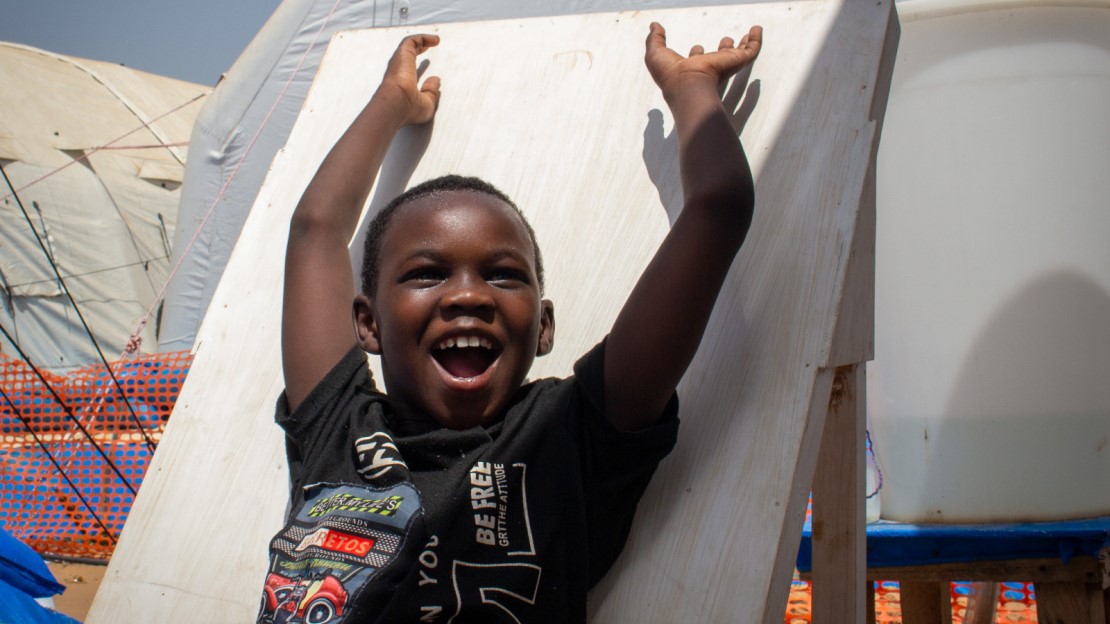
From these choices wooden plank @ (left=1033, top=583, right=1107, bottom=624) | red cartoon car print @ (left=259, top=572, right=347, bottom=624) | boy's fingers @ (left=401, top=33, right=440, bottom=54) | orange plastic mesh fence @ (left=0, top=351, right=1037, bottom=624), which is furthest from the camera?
orange plastic mesh fence @ (left=0, top=351, right=1037, bottom=624)

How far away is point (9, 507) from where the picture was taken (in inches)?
185

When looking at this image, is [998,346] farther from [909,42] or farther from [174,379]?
[174,379]

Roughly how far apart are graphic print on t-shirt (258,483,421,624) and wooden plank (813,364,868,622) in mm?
593

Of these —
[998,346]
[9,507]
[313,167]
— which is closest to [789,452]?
[313,167]

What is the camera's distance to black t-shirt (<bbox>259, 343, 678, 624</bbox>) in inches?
43.0

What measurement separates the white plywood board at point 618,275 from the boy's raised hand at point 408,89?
0.10 ft

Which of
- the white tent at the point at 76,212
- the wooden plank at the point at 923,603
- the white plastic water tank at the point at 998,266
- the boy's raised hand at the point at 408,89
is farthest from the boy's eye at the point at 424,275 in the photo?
the white tent at the point at 76,212

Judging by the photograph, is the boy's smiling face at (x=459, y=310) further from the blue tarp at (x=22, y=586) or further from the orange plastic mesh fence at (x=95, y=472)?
the orange plastic mesh fence at (x=95, y=472)

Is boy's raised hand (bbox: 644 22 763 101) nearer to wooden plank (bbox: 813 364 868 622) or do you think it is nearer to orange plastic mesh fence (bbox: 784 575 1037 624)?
wooden plank (bbox: 813 364 868 622)

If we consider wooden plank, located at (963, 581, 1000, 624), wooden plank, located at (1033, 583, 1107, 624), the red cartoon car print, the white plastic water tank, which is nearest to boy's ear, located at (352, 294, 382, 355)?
the red cartoon car print

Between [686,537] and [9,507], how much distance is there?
15.0ft

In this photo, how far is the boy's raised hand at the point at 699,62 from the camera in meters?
1.48

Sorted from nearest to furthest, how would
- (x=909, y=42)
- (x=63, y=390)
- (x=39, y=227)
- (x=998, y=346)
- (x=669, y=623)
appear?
(x=669, y=623)
(x=998, y=346)
(x=909, y=42)
(x=63, y=390)
(x=39, y=227)

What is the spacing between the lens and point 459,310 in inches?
48.3
